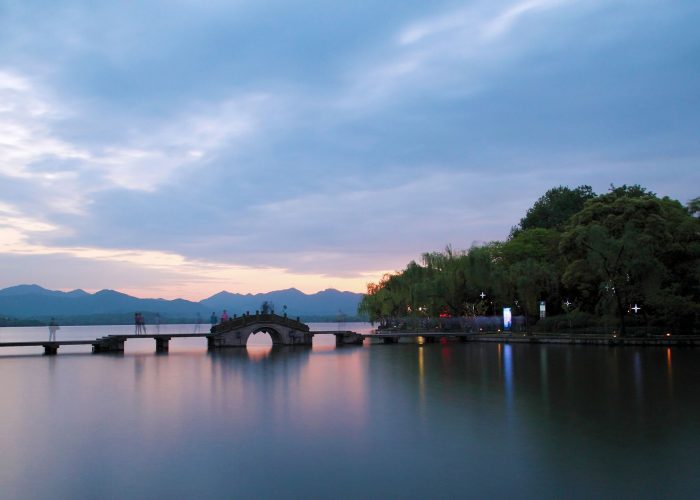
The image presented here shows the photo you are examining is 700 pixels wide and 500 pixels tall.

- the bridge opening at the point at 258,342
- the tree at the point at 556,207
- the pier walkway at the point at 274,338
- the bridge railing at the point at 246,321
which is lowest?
the bridge opening at the point at 258,342

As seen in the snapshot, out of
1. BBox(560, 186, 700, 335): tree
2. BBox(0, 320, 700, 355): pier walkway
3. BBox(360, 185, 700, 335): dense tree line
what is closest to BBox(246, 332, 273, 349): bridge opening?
BBox(0, 320, 700, 355): pier walkway

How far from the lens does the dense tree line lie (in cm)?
4256

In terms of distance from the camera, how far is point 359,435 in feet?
49.6

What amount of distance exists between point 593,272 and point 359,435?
34.9m

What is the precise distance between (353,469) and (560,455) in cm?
400

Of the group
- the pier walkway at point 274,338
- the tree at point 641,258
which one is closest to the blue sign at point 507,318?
the pier walkway at point 274,338

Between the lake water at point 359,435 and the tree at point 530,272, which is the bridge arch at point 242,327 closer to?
the tree at point 530,272

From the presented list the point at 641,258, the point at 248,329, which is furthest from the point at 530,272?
the point at 248,329

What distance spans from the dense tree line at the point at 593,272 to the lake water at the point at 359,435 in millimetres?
14504

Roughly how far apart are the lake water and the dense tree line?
14.5 m

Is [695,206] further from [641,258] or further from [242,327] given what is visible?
[242,327]

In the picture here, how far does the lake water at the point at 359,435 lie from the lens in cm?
1106

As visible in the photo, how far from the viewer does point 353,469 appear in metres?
12.1

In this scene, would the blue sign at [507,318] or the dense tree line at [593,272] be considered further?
the blue sign at [507,318]
